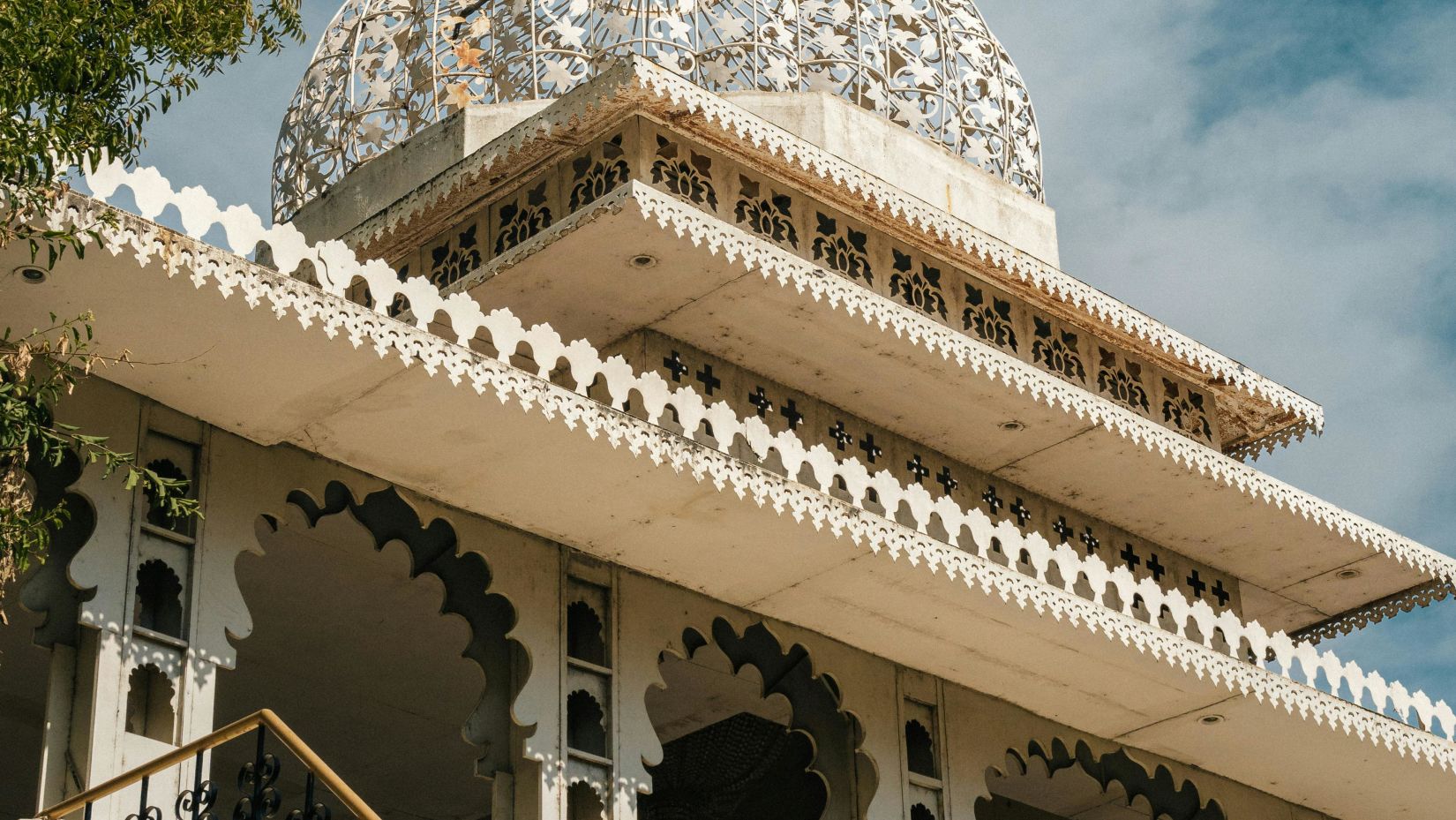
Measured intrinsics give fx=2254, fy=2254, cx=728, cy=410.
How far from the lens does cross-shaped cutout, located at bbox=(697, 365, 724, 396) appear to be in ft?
52.3

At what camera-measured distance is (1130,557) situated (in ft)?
61.0

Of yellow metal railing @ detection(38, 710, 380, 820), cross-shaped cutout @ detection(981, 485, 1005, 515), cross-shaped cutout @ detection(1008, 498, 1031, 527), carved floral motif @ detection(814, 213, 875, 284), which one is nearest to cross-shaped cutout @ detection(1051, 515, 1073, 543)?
cross-shaped cutout @ detection(1008, 498, 1031, 527)

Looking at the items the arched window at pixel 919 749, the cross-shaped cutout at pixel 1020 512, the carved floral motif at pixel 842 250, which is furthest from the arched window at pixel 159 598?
the cross-shaped cutout at pixel 1020 512

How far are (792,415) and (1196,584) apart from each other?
15.2ft

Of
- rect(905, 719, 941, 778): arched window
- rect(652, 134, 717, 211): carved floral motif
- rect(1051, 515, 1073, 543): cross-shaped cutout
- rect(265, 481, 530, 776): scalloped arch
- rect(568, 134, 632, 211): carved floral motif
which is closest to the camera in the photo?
rect(265, 481, 530, 776): scalloped arch

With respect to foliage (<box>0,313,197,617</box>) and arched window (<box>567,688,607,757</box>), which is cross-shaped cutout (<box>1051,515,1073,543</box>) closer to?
arched window (<box>567,688,607,757</box>)

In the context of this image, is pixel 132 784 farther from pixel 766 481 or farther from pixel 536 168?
pixel 536 168

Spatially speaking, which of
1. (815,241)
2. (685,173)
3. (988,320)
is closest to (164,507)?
(685,173)

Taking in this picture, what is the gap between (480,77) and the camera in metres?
16.7

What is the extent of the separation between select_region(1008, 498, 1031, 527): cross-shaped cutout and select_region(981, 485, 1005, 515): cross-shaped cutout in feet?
0.38

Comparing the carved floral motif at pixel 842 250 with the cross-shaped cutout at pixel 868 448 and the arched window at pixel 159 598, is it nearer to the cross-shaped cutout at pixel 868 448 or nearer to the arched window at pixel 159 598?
the cross-shaped cutout at pixel 868 448

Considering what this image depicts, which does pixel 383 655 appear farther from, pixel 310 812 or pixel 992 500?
pixel 310 812

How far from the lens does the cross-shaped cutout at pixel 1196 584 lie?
19.0 metres

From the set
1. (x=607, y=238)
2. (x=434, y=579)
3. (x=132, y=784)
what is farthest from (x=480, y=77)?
(x=132, y=784)
